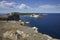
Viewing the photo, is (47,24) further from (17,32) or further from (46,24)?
(17,32)

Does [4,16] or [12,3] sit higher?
[12,3]

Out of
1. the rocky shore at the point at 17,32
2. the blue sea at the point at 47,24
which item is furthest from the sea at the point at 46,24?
the rocky shore at the point at 17,32

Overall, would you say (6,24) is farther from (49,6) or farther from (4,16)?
(49,6)

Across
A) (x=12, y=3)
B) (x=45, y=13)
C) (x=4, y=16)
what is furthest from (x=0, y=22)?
→ (x=45, y=13)

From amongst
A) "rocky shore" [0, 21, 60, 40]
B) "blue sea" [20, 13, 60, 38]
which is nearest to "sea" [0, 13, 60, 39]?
"blue sea" [20, 13, 60, 38]

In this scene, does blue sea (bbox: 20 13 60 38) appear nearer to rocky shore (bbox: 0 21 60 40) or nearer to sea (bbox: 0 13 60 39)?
sea (bbox: 0 13 60 39)

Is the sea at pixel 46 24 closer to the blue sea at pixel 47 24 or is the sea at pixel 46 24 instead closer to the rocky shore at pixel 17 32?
the blue sea at pixel 47 24
